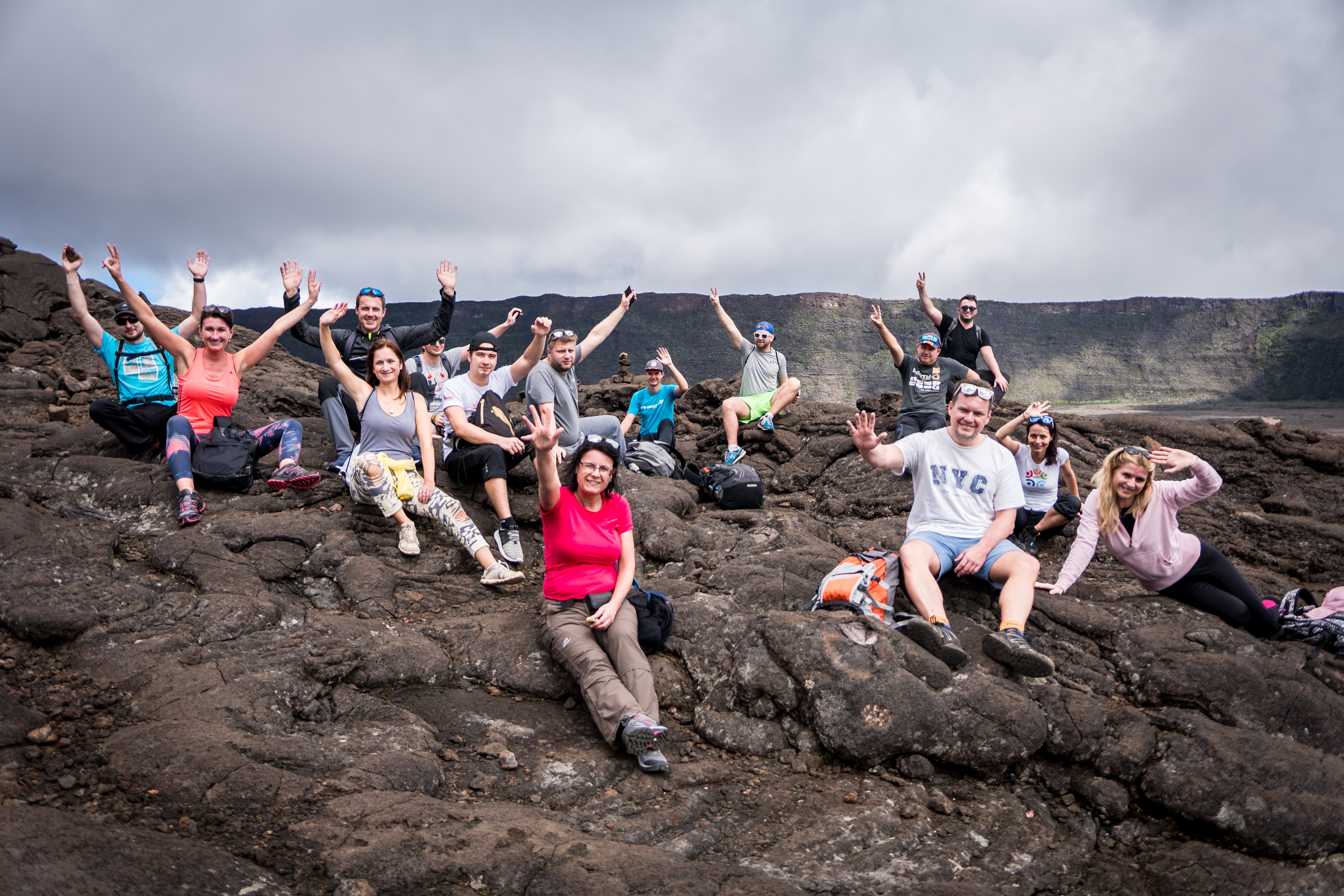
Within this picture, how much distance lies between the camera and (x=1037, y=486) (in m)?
6.78

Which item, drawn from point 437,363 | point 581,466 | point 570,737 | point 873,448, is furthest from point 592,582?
point 437,363

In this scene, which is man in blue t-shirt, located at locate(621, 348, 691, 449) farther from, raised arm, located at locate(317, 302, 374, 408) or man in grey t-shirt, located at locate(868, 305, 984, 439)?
raised arm, located at locate(317, 302, 374, 408)

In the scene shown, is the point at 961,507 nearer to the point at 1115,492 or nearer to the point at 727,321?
the point at 1115,492

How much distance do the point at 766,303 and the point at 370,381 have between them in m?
36.6

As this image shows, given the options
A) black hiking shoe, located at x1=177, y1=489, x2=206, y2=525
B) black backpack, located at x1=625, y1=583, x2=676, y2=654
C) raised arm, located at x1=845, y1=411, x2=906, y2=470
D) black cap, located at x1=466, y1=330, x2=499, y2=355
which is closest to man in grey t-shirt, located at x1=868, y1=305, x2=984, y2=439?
raised arm, located at x1=845, y1=411, x2=906, y2=470

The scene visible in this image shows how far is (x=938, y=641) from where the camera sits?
4.22 m

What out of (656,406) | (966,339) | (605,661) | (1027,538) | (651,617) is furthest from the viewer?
(656,406)

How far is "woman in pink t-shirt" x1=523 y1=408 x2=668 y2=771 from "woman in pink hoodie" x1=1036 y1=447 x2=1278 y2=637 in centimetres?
291

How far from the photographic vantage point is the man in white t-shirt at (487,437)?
20.0ft

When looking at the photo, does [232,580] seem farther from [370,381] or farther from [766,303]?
[766,303]

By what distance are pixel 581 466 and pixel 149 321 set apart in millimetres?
4200

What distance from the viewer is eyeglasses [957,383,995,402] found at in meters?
4.76

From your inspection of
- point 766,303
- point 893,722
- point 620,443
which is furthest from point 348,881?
point 766,303

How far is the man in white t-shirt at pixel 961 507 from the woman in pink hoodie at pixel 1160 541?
0.60m
